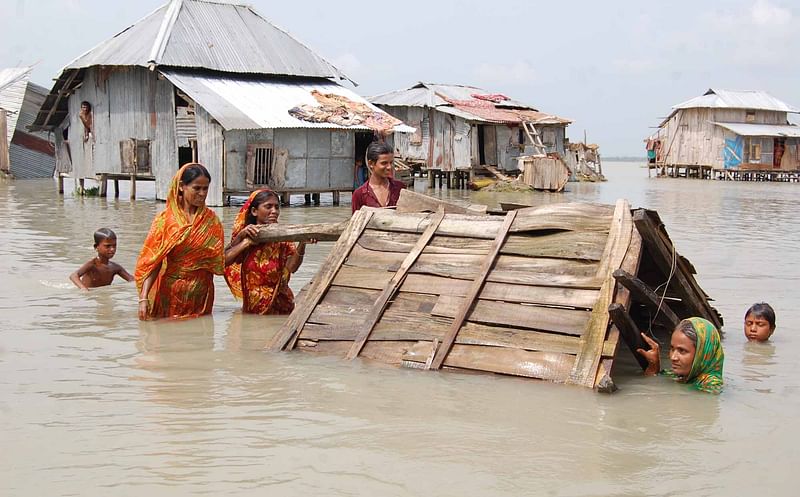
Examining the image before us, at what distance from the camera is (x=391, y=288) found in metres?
5.55

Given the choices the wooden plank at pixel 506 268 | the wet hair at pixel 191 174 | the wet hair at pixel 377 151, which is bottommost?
the wooden plank at pixel 506 268

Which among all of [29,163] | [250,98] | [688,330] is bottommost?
[688,330]

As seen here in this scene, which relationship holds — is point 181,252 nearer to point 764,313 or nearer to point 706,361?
point 706,361

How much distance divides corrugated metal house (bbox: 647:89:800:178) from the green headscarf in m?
35.7

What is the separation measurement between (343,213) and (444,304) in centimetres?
1369

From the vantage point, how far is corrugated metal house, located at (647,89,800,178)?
3928 cm

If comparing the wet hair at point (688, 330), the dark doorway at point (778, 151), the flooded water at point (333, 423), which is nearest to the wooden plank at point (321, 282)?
the flooded water at point (333, 423)

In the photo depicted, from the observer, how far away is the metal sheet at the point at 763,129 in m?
38.2

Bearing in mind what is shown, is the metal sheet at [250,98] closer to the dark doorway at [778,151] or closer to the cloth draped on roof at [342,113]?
the cloth draped on roof at [342,113]

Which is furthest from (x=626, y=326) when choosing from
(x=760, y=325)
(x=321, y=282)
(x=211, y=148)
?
(x=211, y=148)

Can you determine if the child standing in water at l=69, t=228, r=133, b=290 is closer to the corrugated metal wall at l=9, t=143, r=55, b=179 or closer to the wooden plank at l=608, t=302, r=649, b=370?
the wooden plank at l=608, t=302, r=649, b=370

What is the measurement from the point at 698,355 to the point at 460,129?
27.4 m

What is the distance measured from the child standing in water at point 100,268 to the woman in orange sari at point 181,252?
2.03 meters

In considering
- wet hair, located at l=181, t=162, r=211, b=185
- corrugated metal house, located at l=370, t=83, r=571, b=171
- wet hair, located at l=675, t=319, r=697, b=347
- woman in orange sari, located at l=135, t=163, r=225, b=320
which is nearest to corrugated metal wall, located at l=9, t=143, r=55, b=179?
corrugated metal house, located at l=370, t=83, r=571, b=171
